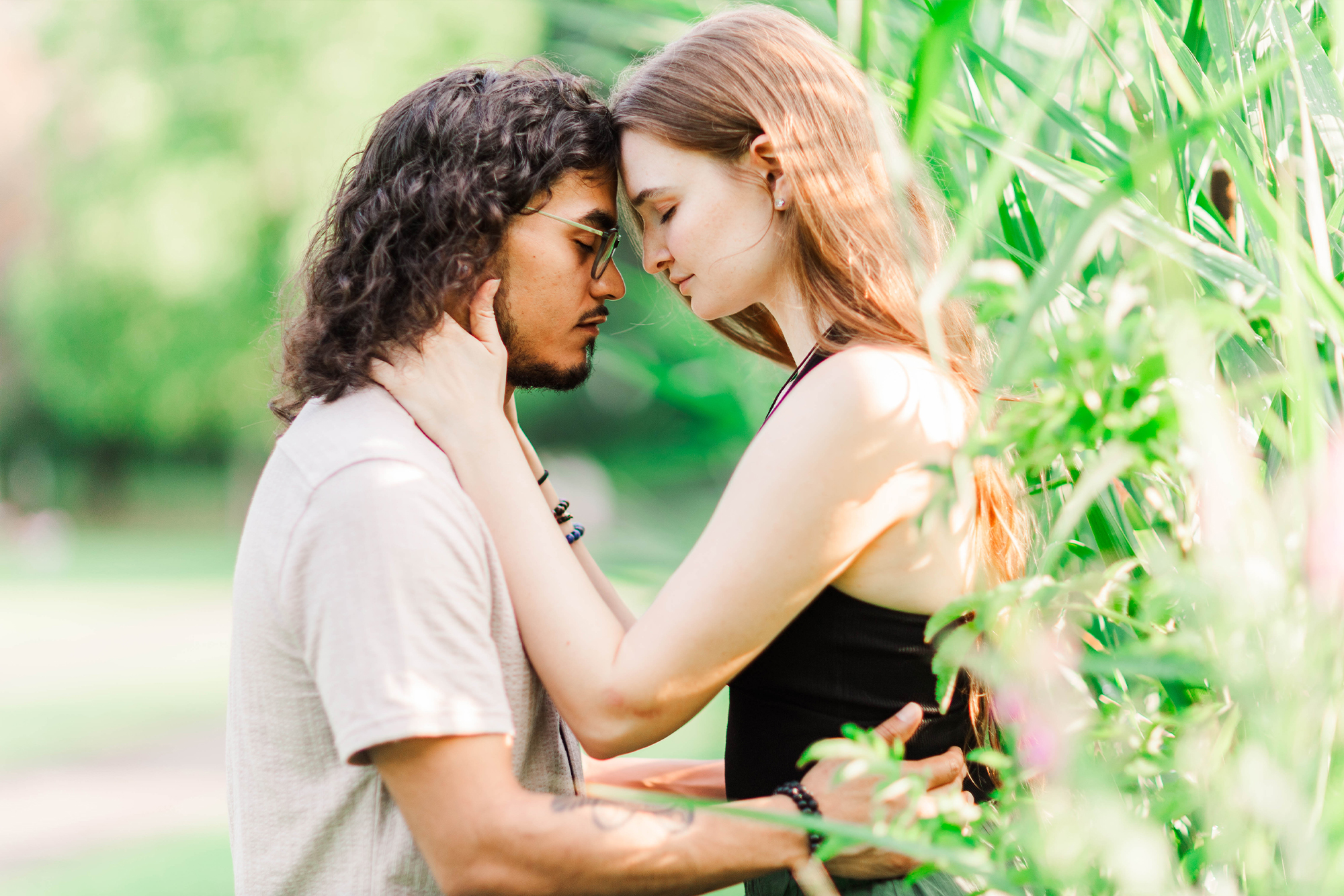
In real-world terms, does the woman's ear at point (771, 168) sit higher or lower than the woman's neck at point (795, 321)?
higher

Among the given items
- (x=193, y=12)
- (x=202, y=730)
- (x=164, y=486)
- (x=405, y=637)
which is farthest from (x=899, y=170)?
(x=164, y=486)

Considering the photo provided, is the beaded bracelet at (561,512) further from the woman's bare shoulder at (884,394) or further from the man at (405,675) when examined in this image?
the woman's bare shoulder at (884,394)

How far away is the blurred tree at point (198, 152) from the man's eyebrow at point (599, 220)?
43.3 ft

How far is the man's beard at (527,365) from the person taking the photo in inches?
71.9

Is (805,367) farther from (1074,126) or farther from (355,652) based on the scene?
(355,652)

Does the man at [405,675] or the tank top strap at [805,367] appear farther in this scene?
the tank top strap at [805,367]

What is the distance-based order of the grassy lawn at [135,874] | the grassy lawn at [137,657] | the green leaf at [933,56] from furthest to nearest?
the grassy lawn at [135,874], the grassy lawn at [137,657], the green leaf at [933,56]

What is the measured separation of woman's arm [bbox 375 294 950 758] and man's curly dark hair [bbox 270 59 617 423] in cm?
45

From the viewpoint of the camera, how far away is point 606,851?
1274mm

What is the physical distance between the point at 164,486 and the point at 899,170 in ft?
83.2

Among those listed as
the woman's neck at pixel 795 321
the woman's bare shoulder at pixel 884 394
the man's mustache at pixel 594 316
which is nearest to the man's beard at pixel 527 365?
the man's mustache at pixel 594 316

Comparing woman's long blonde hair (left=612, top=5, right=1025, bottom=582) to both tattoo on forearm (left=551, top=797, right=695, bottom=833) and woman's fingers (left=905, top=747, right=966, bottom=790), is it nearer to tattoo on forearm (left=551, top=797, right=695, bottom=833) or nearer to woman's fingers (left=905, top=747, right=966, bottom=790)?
woman's fingers (left=905, top=747, right=966, bottom=790)

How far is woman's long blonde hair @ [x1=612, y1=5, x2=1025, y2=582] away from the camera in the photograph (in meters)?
1.63

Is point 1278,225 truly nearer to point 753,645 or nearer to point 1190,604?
point 1190,604
